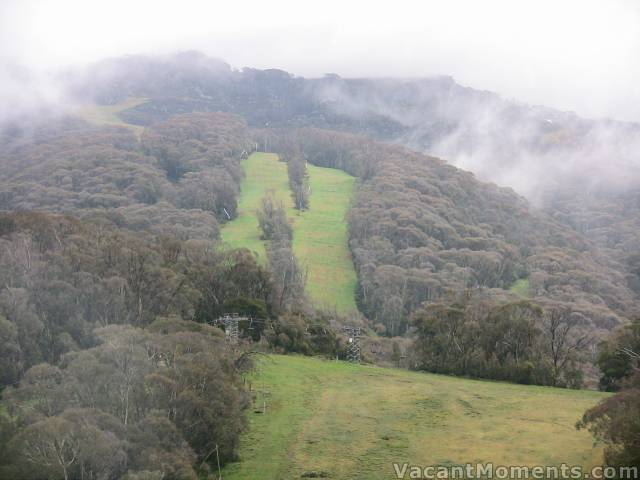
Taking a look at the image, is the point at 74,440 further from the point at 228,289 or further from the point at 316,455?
the point at 228,289

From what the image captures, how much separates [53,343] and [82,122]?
522 ft

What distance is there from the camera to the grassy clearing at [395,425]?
1147 inches

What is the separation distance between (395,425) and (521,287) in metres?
73.1

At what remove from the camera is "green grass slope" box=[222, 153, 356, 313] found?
300 ft

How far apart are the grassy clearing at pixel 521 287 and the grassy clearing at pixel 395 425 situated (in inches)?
2124

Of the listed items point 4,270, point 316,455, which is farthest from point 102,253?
point 316,455

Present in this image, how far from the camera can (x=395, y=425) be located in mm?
34406

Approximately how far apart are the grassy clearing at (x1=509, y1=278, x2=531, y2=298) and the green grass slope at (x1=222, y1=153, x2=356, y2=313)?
2635 centimetres

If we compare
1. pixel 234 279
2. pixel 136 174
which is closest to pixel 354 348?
pixel 234 279

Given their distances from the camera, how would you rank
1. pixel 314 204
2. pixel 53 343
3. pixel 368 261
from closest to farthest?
pixel 53 343
pixel 368 261
pixel 314 204

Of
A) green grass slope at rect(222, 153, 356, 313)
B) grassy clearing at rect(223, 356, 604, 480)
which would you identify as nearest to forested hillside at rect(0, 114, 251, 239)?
green grass slope at rect(222, 153, 356, 313)

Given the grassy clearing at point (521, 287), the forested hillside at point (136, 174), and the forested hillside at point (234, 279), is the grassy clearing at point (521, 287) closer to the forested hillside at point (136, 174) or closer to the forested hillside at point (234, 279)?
the forested hillside at point (234, 279)

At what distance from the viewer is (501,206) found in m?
132

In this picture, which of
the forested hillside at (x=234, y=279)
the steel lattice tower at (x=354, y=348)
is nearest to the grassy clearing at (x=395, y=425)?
the forested hillside at (x=234, y=279)
